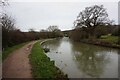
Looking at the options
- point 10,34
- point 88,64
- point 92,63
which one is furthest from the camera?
point 10,34

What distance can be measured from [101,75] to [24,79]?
5200mm

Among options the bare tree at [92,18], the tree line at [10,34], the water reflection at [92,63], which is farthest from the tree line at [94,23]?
the water reflection at [92,63]

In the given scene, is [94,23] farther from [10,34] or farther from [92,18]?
[10,34]

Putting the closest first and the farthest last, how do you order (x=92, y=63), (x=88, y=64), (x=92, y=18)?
1. (x=88, y=64)
2. (x=92, y=63)
3. (x=92, y=18)

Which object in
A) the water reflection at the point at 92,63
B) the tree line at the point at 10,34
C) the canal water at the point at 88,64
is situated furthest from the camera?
the tree line at the point at 10,34

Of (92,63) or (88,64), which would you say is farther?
(92,63)

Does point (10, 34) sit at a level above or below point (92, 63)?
above

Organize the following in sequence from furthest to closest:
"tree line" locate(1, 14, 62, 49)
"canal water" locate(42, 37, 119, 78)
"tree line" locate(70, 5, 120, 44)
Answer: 1. "tree line" locate(70, 5, 120, 44)
2. "tree line" locate(1, 14, 62, 49)
3. "canal water" locate(42, 37, 119, 78)

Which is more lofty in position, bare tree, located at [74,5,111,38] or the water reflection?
bare tree, located at [74,5,111,38]

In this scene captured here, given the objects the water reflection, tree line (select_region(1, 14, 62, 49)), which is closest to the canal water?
the water reflection

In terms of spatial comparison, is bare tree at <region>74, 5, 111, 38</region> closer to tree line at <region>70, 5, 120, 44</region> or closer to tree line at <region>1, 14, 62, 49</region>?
tree line at <region>70, 5, 120, 44</region>

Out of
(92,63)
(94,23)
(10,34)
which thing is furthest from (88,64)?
(94,23)

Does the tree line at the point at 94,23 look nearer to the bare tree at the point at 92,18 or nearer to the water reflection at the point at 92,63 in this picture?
the bare tree at the point at 92,18

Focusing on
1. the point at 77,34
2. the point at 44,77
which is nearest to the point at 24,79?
the point at 44,77
